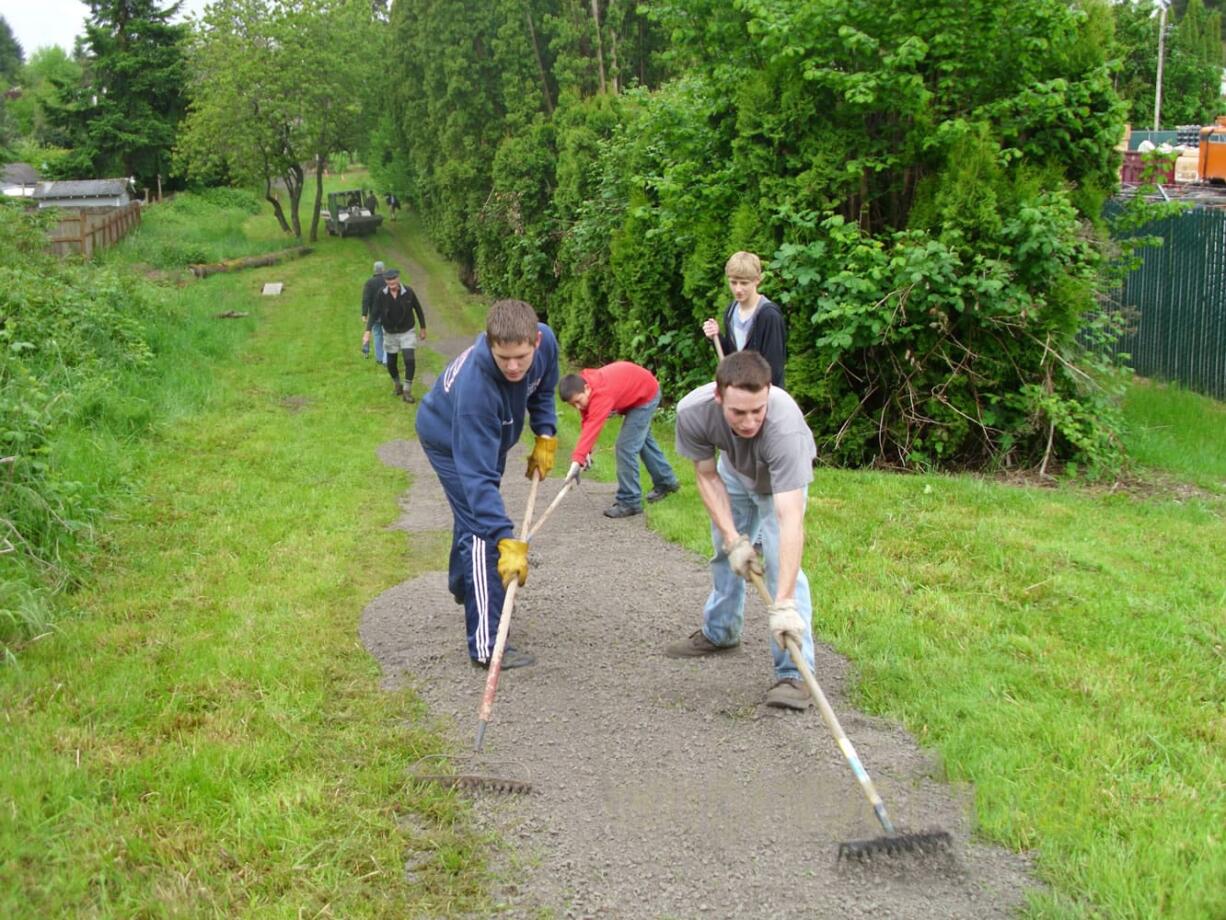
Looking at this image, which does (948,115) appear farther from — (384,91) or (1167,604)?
(384,91)

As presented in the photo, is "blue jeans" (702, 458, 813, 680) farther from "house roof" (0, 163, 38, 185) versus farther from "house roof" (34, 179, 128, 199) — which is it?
"house roof" (0, 163, 38, 185)

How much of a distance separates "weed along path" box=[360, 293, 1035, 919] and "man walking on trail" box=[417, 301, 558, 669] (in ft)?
1.21

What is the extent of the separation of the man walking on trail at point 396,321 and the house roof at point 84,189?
28.7 metres

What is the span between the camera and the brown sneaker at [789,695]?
189 inches

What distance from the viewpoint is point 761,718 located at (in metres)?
4.80

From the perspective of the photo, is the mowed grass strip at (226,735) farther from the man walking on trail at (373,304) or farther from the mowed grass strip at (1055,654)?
the man walking on trail at (373,304)

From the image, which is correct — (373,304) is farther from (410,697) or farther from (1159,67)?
(1159,67)

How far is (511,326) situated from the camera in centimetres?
496

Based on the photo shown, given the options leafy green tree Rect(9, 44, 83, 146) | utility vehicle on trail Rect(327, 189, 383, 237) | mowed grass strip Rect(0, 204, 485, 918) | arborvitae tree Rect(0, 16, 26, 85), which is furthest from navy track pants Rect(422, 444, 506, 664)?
arborvitae tree Rect(0, 16, 26, 85)

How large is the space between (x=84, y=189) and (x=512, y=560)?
3950 centimetres

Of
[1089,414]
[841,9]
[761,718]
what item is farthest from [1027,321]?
[761,718]

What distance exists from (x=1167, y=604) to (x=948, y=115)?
4886 millimetres

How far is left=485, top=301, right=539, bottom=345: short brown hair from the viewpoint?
495cm

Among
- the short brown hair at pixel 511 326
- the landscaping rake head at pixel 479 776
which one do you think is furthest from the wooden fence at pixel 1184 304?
the landscaping rake head at pixel 479 776
